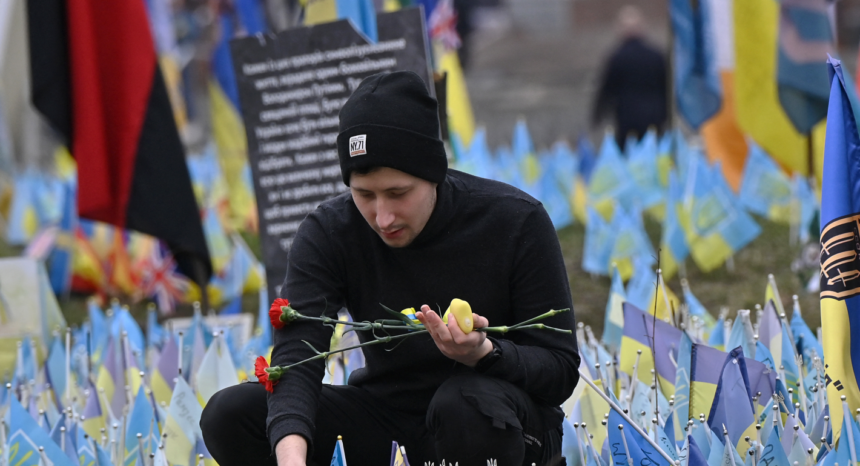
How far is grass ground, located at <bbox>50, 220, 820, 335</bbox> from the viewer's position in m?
4.96

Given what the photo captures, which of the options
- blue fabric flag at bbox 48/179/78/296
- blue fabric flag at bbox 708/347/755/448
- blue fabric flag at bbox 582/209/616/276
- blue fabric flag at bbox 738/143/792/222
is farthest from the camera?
blue fabric flag at bbox 738/143/792/222

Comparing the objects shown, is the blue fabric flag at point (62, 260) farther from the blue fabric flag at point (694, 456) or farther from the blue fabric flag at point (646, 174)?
the blue fabric flag at point (694, 456)

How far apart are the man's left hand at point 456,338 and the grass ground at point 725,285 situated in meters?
2.56

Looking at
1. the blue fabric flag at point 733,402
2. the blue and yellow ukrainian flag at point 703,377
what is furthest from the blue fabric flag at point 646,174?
the blue fabric flag at point 733,402

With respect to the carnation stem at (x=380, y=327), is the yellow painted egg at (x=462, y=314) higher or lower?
higher

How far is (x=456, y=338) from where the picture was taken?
2037 millimetres

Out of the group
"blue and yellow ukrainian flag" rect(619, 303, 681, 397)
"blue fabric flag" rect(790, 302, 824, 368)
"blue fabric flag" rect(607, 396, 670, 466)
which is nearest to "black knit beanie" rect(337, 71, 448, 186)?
"blue fabric flag" rect(607, 396, 670, 466)

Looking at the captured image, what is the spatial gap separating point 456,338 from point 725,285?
369cm

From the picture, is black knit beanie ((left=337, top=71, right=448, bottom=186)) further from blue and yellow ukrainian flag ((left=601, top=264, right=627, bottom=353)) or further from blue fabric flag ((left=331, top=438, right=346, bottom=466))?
blue and yellow ukrainian flag ((left=601, top=264, right=627, bottom=353))

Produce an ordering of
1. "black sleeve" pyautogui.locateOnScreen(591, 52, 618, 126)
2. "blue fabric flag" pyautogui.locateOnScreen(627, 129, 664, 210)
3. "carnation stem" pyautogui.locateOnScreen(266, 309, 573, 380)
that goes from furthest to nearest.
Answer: "black sleeve" pyautogui.locateOnScreen(591, 52, 618, 126)
"blue fabric flag" pyautogui.locateOnScreen(627, 129, 664, 210)
"carnation stem" pyautogui.locateOnScreen(266, 309, 573, 380)

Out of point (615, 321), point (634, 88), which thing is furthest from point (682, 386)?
point (634, 88)

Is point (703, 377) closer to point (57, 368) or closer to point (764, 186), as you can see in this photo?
point (57, 368)

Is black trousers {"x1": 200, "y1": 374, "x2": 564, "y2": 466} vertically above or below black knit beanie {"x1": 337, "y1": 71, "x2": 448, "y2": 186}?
below

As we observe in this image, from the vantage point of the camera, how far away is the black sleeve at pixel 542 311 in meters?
2.25
